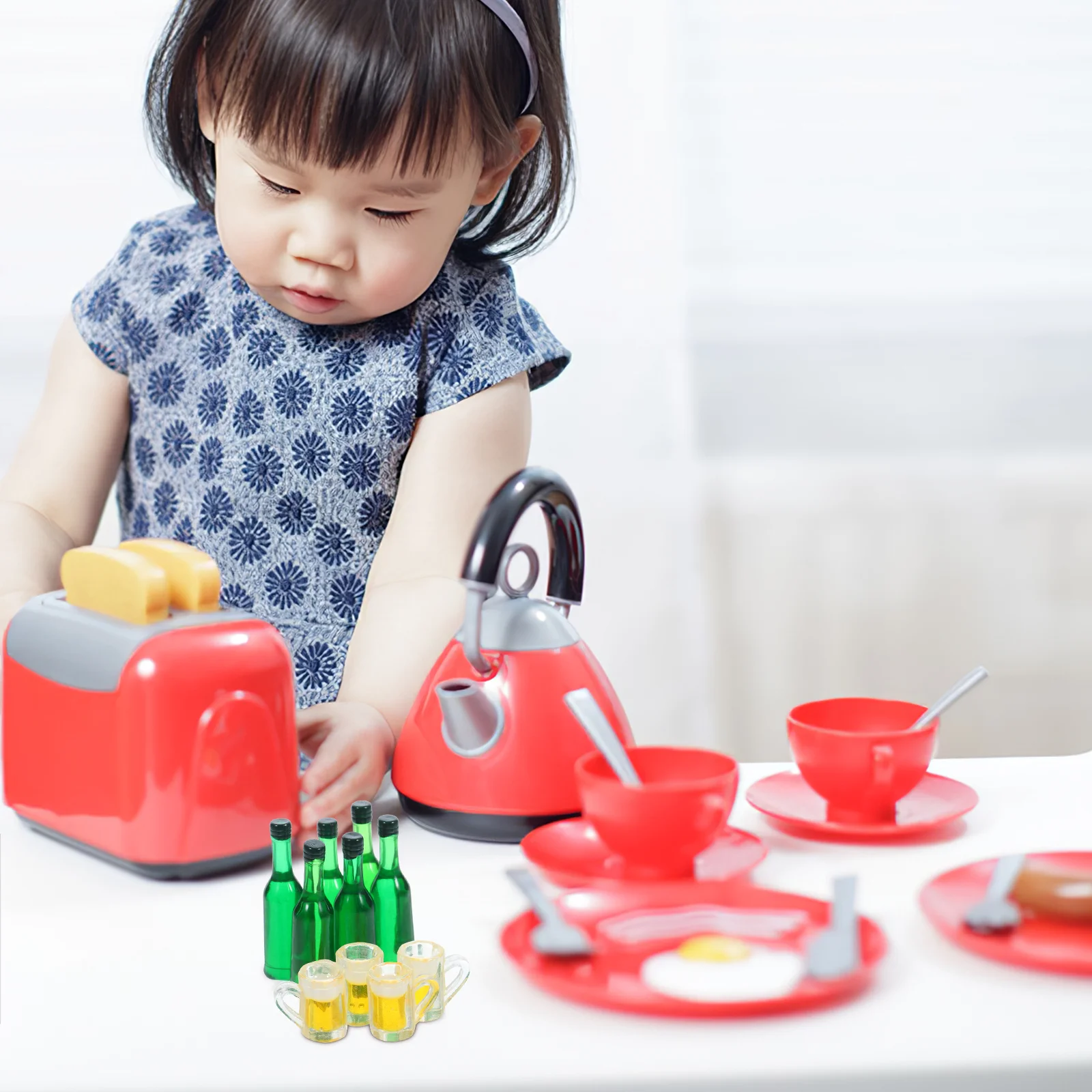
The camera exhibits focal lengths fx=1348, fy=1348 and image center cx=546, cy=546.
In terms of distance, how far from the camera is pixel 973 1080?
49 cm

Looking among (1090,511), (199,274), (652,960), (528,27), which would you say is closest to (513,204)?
(528,27)

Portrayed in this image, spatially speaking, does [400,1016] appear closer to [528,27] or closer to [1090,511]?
[528,27]

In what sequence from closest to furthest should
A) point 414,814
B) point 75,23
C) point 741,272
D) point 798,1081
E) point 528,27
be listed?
point 798,1081
point 414,814
point 528,27
point 75,23
point 741,272

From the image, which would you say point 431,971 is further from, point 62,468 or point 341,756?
point 62,468

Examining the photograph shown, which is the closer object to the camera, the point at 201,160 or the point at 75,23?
the point at 201,160

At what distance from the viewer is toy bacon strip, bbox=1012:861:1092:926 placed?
57 centimetres

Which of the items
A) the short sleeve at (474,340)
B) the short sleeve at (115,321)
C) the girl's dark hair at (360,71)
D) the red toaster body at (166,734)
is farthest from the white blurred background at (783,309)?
the red toaster body at (166,734)

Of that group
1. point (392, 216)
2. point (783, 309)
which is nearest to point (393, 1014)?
point (392, 216)

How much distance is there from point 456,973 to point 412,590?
43 centimetres

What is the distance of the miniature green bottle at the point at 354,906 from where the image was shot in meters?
0.58

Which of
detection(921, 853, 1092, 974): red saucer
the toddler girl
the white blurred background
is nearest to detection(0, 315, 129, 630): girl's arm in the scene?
the toddler girl

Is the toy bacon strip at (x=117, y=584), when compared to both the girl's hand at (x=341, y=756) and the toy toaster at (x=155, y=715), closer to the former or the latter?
the toy toaster at (x=155, y=715)

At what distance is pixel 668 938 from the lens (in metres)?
0.57

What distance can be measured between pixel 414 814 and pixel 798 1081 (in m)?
0.32
